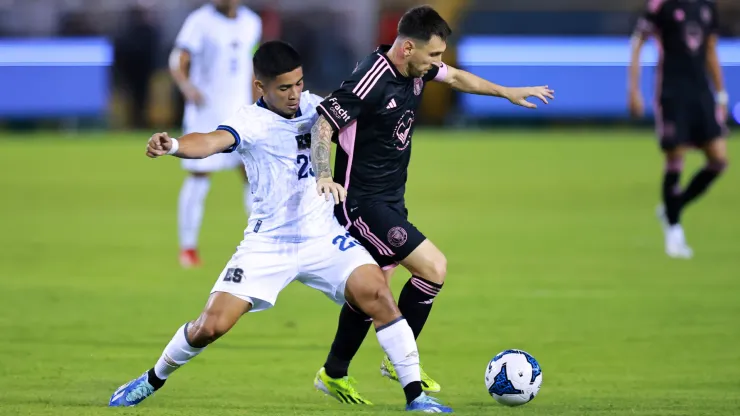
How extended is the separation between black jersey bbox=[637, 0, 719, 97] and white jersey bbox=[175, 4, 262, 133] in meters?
3.70

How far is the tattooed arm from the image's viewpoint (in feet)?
18.8

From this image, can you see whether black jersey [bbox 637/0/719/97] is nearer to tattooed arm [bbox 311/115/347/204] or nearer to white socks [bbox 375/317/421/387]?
tattooed arm [bbox 311/115/347/204]

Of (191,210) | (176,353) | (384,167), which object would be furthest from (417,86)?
(191,210)

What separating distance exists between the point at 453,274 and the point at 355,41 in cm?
1584

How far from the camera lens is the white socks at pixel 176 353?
601 cm

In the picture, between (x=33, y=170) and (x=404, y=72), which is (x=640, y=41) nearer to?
(x=404, y=72)

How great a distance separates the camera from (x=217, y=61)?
11781 millimetres

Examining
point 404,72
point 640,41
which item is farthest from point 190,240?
point 404,72

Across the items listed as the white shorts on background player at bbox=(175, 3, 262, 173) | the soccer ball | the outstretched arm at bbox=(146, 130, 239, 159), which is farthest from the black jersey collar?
the white shorts on background player at bbox=(175, 3, 262, 173)

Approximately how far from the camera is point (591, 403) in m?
6.26

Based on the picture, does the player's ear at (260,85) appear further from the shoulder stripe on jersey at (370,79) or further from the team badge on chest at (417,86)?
the team badge on chest at (417,86)

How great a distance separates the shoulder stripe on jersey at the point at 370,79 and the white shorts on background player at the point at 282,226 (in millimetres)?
262

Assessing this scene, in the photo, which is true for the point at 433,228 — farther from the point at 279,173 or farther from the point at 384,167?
the point at 279,173

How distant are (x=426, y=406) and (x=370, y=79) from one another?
5.33 feet
